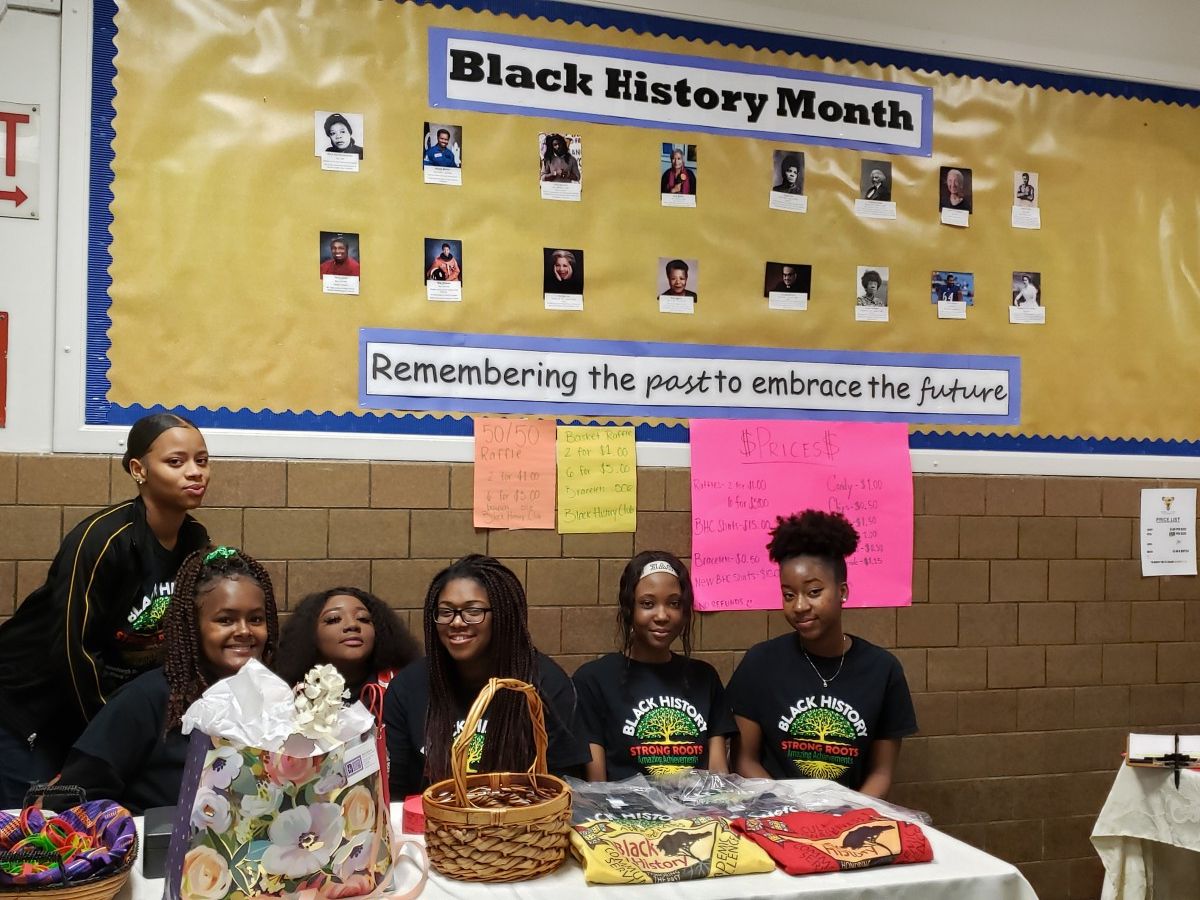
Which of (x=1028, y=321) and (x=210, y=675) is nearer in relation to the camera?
(x=210, y=675)

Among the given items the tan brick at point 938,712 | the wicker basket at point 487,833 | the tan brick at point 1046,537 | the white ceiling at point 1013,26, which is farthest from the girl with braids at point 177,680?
the tan brick at point 1046,537

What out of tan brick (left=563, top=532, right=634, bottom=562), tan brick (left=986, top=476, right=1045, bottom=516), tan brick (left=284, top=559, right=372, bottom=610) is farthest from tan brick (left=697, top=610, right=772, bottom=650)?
tan brick (left=284, top=559, right=372, bottom=610)

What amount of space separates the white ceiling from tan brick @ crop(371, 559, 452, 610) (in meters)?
1.91

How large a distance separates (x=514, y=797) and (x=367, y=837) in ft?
1.08

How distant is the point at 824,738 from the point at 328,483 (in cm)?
162

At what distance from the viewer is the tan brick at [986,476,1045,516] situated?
3855 millimetres

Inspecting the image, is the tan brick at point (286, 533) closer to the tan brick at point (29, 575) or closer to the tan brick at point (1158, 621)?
the tan brick at point (29, 575)

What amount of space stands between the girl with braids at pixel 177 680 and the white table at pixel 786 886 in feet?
1.54

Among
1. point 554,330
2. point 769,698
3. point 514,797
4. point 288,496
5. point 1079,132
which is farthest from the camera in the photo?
point 1079,132

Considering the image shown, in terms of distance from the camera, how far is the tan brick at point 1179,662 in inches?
160

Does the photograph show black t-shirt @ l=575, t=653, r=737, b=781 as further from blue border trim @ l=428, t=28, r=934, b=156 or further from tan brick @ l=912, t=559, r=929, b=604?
blue border trim @ l=428, t=28, r=934, b=156

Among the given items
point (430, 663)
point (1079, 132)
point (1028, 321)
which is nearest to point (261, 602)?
point (430, 663)

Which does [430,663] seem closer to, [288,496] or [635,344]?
[288,496]

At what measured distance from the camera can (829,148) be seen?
372 centimetres
